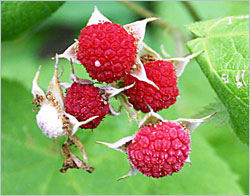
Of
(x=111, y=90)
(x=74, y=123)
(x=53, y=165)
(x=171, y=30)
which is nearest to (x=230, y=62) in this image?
(x=111, y=90)

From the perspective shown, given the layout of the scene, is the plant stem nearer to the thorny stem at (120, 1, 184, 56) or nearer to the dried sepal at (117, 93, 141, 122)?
the thorny stem at (120, 1, 184, 56)

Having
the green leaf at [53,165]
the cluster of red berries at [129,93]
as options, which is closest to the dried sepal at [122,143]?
the cluster of red berries at [129,93]

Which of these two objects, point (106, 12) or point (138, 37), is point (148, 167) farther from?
point (106, 12)

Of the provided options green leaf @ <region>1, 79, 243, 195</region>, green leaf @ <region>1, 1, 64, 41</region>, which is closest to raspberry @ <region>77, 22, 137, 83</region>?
green leaf @ <region>1, 1, 64, 41</region>

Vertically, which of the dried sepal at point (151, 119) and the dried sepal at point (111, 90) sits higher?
the dried sepal at point (111, 90)

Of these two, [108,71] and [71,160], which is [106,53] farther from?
[71,160]

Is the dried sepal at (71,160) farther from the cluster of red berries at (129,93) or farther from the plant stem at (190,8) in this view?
the plant stem at (190,8)
